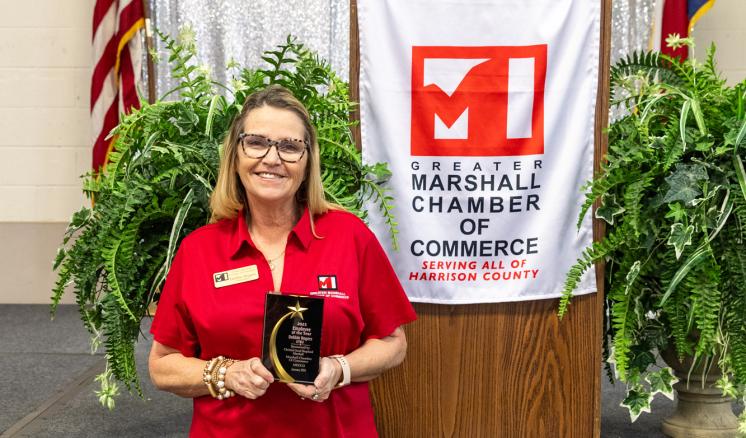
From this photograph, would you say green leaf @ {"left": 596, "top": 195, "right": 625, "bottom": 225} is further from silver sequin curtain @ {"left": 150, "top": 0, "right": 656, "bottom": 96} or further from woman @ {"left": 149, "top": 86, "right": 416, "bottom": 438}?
silver sequin curtain @ {"left": 150, "top": 0, "right": 656, "bottom": 96}

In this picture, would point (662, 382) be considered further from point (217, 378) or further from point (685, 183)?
point (217, 378)

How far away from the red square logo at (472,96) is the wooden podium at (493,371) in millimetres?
269

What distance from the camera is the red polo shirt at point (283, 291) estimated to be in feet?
5.74

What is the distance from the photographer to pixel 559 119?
7.78 ft

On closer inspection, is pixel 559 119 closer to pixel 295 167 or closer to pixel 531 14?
pixel 531 14

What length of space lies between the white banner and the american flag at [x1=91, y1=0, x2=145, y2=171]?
3057 millimetres

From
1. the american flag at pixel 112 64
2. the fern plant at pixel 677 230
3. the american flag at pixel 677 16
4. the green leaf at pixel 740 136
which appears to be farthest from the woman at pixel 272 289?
the american flag at pixel 677 16

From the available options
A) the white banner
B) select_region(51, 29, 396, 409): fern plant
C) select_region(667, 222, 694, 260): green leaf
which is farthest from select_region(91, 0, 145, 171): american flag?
select_region(667, 222, 694, 260): green leaf

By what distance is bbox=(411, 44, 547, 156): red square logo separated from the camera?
231 cm

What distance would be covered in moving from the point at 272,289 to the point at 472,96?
0.85 m

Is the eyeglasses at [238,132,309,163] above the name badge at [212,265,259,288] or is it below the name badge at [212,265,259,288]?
above

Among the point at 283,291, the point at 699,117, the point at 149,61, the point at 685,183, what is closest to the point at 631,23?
the point at 149,61

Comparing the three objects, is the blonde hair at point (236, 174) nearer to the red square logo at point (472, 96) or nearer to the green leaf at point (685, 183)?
the red square logo at point (472, 96)

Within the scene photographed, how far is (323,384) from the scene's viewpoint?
1.63 m
